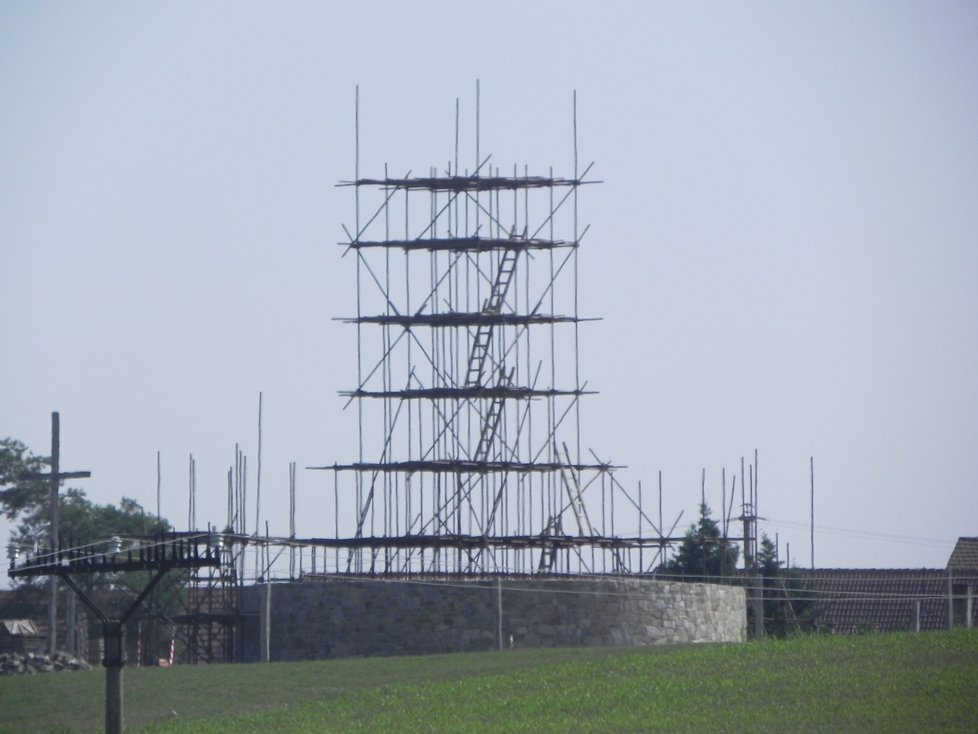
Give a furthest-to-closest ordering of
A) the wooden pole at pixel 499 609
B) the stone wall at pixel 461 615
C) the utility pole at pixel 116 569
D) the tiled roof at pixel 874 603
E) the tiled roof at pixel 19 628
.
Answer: the tiled roof at pixel 19 628 < the tiled roof at pixel 874 603 < the stone wall at pixel 461 615 < the wooden pole at pixel 499 609 < the utility pole at pixel 116 569

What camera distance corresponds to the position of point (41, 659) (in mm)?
34438

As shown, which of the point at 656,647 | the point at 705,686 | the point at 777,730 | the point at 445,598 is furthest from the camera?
the point at 445,598

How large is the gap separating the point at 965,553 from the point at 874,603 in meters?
6.20

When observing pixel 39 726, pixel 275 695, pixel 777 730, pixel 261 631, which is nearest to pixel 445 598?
pixel 261 631

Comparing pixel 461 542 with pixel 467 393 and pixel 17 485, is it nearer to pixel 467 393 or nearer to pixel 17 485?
pixel 467 393

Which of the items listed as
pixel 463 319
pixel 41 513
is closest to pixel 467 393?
pixel 463 319

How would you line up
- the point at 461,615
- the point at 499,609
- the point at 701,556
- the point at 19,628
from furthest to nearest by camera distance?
the point at 19,628
the point at 701,556
the point at 461,615
the point at 499,609

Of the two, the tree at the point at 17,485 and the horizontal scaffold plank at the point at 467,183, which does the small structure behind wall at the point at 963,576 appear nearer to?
the horizontal scaffold plank at the point at 467,183

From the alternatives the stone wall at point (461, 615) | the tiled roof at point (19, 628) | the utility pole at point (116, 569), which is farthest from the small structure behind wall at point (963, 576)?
the tiled roof at point (19, 628)

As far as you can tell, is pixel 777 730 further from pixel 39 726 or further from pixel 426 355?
pixel 426 355

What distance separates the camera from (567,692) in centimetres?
2458

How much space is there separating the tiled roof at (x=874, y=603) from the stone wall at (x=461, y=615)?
40.8ft

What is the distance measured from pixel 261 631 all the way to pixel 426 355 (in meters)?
7.34

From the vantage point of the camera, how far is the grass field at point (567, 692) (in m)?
21.8
